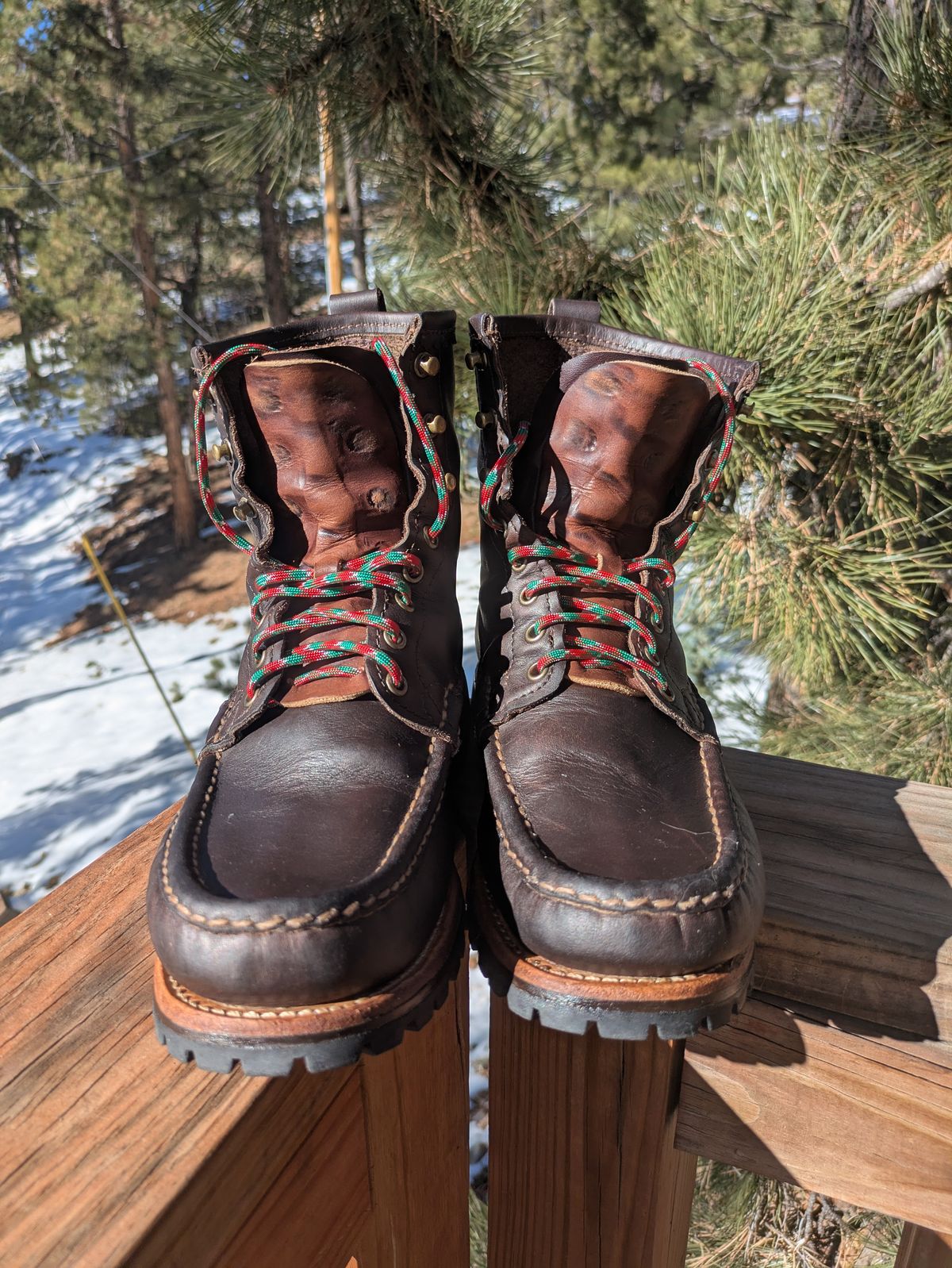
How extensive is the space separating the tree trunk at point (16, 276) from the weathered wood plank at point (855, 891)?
22.9ft

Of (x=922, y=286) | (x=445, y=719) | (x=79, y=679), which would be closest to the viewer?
(x=445, y=719)

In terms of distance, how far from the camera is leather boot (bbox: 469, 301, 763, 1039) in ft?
1.88

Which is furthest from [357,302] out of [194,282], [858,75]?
[194,282]

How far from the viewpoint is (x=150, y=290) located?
598cm

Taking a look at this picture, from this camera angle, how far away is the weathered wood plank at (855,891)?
2.19 feet

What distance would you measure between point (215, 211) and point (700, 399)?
7.09m

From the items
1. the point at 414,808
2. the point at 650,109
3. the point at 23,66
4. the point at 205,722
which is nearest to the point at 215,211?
the point at 23,66

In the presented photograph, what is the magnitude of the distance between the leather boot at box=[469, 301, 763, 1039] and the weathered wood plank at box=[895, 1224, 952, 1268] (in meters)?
0.30

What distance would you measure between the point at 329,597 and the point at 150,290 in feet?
19.8

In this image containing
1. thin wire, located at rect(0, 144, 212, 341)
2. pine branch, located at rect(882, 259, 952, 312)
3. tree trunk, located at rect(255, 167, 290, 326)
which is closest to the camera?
pine branch, located at rect(882, 259, 952, 312)

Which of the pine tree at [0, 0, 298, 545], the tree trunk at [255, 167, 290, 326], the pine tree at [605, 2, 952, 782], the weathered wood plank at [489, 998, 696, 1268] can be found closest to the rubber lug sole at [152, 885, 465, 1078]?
the weathered wood plank at [489, 998, 696, 1268]

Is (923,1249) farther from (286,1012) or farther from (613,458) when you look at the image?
(613,458)

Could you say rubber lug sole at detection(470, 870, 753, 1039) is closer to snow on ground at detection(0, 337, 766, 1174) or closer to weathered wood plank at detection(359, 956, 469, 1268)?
weathered wood plank at detection(359, 956, 469, 1268)

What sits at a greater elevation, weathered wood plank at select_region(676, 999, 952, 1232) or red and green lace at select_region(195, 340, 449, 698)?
red and green lace at select_region(195, 340, 449, 698)
